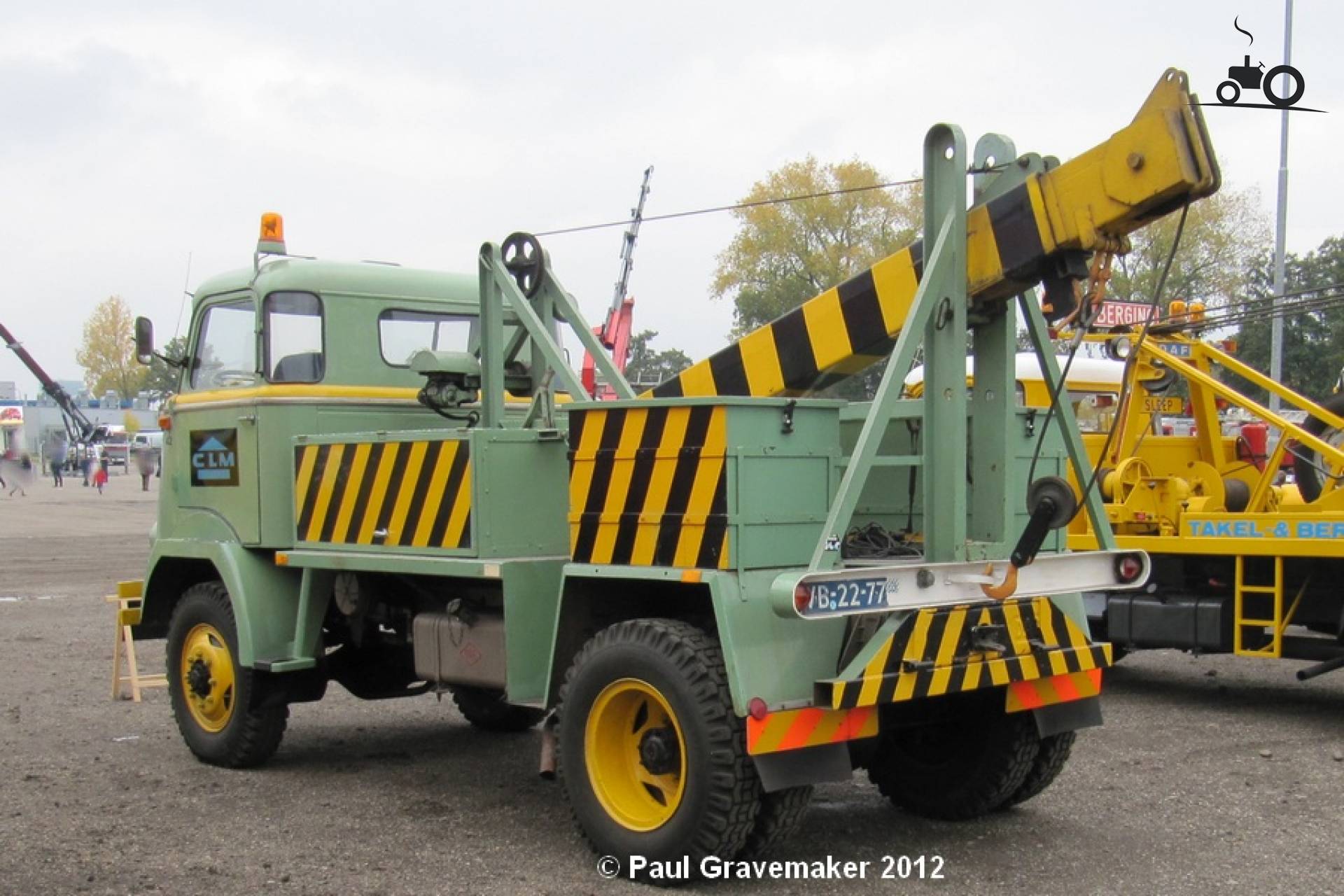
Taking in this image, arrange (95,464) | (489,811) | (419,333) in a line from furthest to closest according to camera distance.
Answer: (95,464) → (419,333) → (489,811)

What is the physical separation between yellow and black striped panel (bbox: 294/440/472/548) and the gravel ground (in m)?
1.26

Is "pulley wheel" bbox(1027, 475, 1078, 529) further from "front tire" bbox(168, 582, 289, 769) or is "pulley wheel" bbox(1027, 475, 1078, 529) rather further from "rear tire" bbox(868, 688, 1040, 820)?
"front tire" bbox(168, 582, 289, 769)

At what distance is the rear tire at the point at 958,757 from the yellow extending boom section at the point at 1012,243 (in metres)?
1.50

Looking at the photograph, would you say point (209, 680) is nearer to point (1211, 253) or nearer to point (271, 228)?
point (271, 228)

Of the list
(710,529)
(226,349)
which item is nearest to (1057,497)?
(710,529)

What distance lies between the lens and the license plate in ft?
15.5

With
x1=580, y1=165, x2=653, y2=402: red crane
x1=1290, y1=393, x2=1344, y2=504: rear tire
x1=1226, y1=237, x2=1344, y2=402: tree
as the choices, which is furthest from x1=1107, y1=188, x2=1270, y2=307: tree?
x1=1290, y1=393, x2=1344, y2=504: rear tire

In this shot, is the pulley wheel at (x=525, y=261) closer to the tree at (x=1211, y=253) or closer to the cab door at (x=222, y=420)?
the cab door at (x=222, y=420)

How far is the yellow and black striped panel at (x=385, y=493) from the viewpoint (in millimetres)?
6195

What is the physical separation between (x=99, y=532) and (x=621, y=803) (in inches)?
974

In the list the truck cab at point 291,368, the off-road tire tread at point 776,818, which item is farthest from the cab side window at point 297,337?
the off-road tire tread at point 776,818

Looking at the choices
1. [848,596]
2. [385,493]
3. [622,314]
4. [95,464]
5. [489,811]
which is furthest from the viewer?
[95,464]

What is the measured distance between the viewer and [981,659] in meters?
5.40

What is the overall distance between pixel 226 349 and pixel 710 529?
379cm
